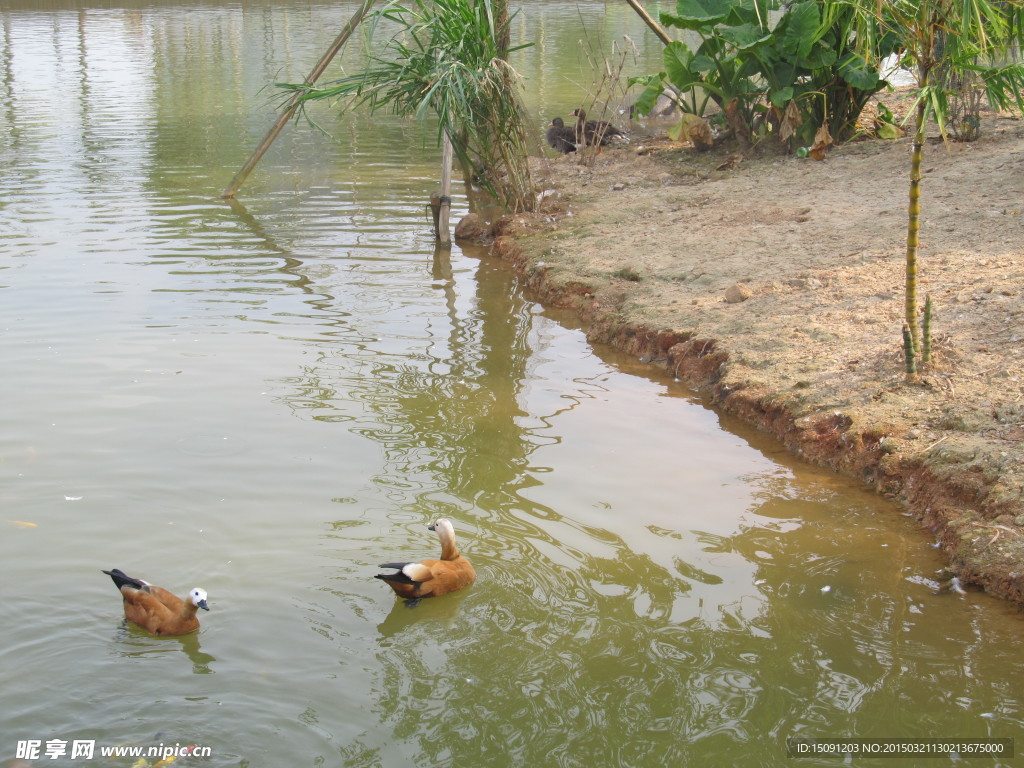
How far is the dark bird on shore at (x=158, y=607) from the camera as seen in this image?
417cm

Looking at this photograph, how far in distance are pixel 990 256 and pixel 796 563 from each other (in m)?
4.06

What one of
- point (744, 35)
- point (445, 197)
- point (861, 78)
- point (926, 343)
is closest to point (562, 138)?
point (744, 35)

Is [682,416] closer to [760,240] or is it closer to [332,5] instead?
[760,240]

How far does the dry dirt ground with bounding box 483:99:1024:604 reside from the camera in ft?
17.7

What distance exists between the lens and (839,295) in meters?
7.57

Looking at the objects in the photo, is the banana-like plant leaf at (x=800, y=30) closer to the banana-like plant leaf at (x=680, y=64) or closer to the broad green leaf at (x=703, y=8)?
the broad green leaf at (x=703, y=8)

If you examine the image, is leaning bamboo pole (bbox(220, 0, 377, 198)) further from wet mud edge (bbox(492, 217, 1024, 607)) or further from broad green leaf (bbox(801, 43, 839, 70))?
broad green leaf (bbox(801, 43, 839, 70))

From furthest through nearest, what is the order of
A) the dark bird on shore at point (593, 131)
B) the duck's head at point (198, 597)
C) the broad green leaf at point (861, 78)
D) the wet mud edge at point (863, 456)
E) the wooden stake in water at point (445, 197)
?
the dark bird on shore at point (593, 131)
the broad green leaf at point (861, 78)
the wooden stake in water at point (445, 197)
the wet mud edge at point (863, 456)
the duck's head at point (198, 597)

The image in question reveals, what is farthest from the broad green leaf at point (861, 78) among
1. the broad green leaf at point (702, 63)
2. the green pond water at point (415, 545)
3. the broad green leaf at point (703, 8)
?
the green pond water at point (415, 545)

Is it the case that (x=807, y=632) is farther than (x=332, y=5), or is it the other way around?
(x=332, y=5)

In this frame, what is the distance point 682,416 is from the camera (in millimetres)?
6676

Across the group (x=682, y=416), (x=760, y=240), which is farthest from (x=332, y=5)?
(x=682, y=416)

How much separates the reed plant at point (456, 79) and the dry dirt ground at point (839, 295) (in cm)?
124

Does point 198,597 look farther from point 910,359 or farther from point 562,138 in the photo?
point 562,138
